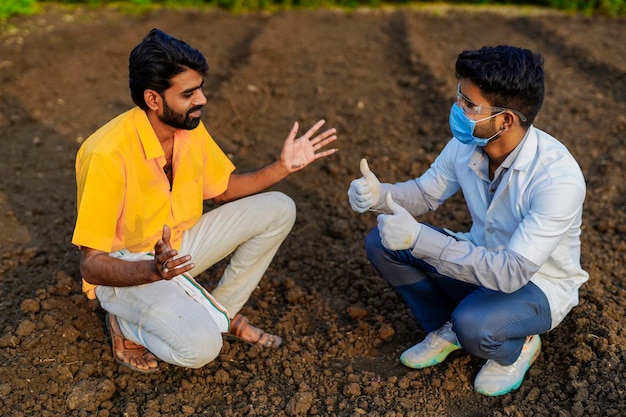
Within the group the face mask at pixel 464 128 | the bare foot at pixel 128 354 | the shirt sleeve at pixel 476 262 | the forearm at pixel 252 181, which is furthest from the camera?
the forearm at pixel 252 181

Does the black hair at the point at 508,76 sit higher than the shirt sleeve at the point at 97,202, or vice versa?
the black hair at the point at 508,76

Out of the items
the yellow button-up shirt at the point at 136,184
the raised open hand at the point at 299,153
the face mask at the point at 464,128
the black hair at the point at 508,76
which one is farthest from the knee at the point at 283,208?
the black hair at the point at 508,76

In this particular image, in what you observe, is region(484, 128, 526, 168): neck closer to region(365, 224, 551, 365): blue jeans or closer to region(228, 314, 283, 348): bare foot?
region(365, 224, 551, 365): blue jeans

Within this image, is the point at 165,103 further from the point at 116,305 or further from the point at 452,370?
the point at 452,370

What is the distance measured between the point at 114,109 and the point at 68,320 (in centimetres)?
338

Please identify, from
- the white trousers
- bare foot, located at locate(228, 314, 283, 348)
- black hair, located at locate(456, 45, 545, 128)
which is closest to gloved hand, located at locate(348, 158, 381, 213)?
the white trousers

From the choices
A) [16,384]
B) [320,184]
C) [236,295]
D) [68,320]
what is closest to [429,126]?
[320,184]

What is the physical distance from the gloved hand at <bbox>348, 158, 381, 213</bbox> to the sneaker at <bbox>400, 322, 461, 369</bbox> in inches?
26.3

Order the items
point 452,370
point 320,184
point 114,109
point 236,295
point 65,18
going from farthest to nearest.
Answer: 1. point 65,18
2. point 114,109
3. point 320,184
4. point 236,295
5. point 452,370

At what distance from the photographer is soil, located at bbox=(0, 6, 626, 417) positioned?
3092 mm

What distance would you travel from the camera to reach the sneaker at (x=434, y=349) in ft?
10.6

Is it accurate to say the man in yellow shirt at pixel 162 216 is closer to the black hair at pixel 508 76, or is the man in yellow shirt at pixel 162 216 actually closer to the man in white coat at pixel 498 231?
the man in white coat at pixel 498 231

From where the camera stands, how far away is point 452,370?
322cm

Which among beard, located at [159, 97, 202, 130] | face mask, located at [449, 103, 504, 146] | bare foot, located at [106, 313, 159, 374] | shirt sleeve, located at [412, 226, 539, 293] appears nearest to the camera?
shirt sleeve, located at [412, 226, 539, 293]
